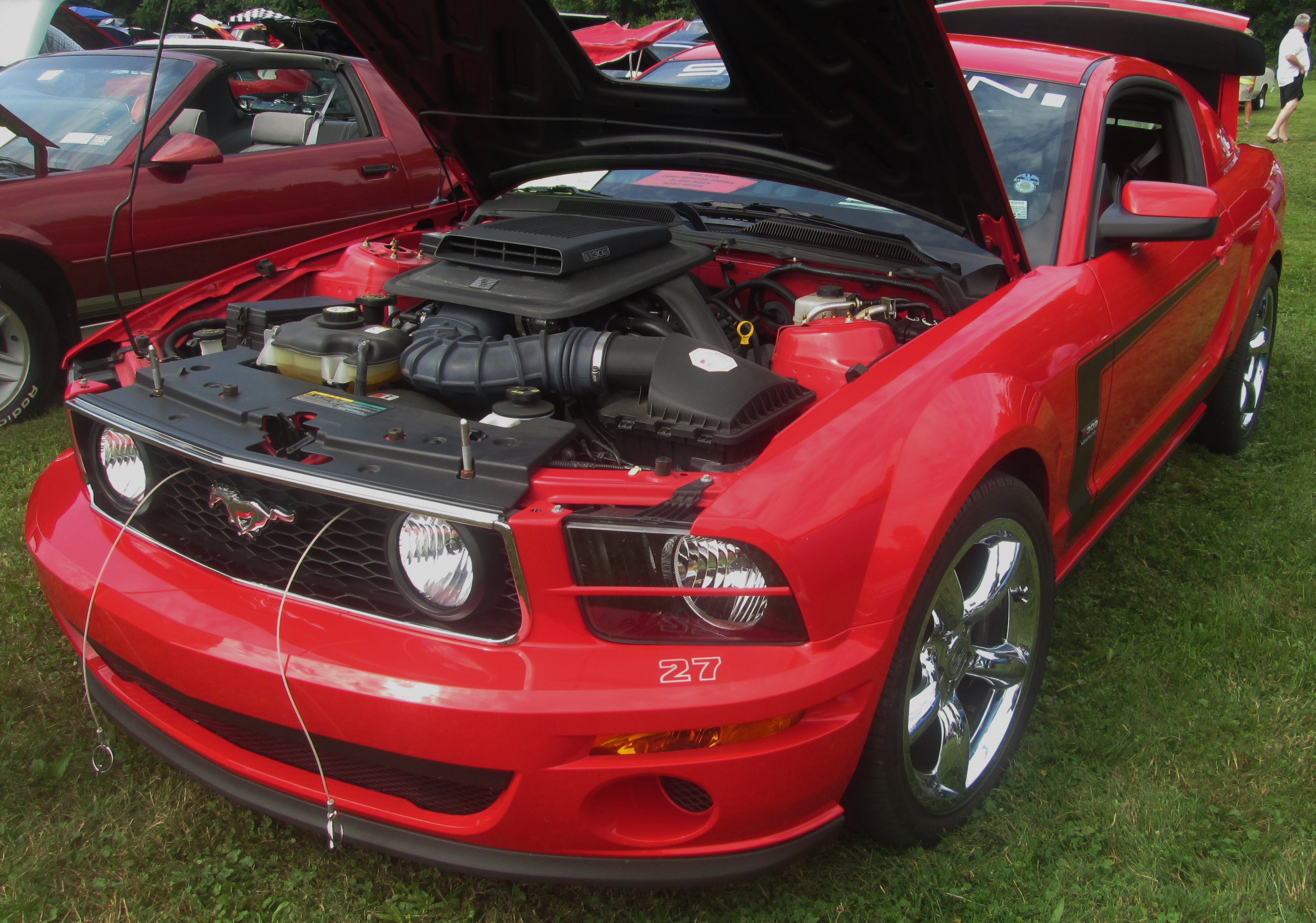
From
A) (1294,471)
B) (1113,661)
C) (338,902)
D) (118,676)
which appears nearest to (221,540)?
(118,676)

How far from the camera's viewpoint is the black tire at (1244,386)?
3619 mm

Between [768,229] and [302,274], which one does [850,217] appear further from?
[302,274]

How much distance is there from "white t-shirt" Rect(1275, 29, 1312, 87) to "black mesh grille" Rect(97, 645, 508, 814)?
16164 mm

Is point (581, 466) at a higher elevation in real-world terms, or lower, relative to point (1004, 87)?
lower

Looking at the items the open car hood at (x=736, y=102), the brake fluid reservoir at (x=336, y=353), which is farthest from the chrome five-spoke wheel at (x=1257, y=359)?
the brake fluid reservoir at (x=336, y=353)

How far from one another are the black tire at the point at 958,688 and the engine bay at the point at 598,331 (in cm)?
39

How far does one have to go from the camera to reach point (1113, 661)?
2.58 m

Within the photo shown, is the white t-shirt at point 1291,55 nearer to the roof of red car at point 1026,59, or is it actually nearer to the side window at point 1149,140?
the side window at point 1149,140

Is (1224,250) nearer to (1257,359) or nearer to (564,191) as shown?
(1257,359)

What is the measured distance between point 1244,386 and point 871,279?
2.23 meters

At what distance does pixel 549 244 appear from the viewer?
7.33 ft

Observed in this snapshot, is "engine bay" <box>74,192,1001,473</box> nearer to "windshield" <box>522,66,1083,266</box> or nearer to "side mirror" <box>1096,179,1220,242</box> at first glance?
"windshield" <box>522,66,1083,266</box>

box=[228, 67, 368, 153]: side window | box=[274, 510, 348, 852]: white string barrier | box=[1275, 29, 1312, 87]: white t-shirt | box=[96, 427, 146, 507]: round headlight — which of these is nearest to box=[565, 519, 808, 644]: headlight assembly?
box=[274, 510, 348, 852]: white string barrier

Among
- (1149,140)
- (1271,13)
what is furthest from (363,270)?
(1271,13)
